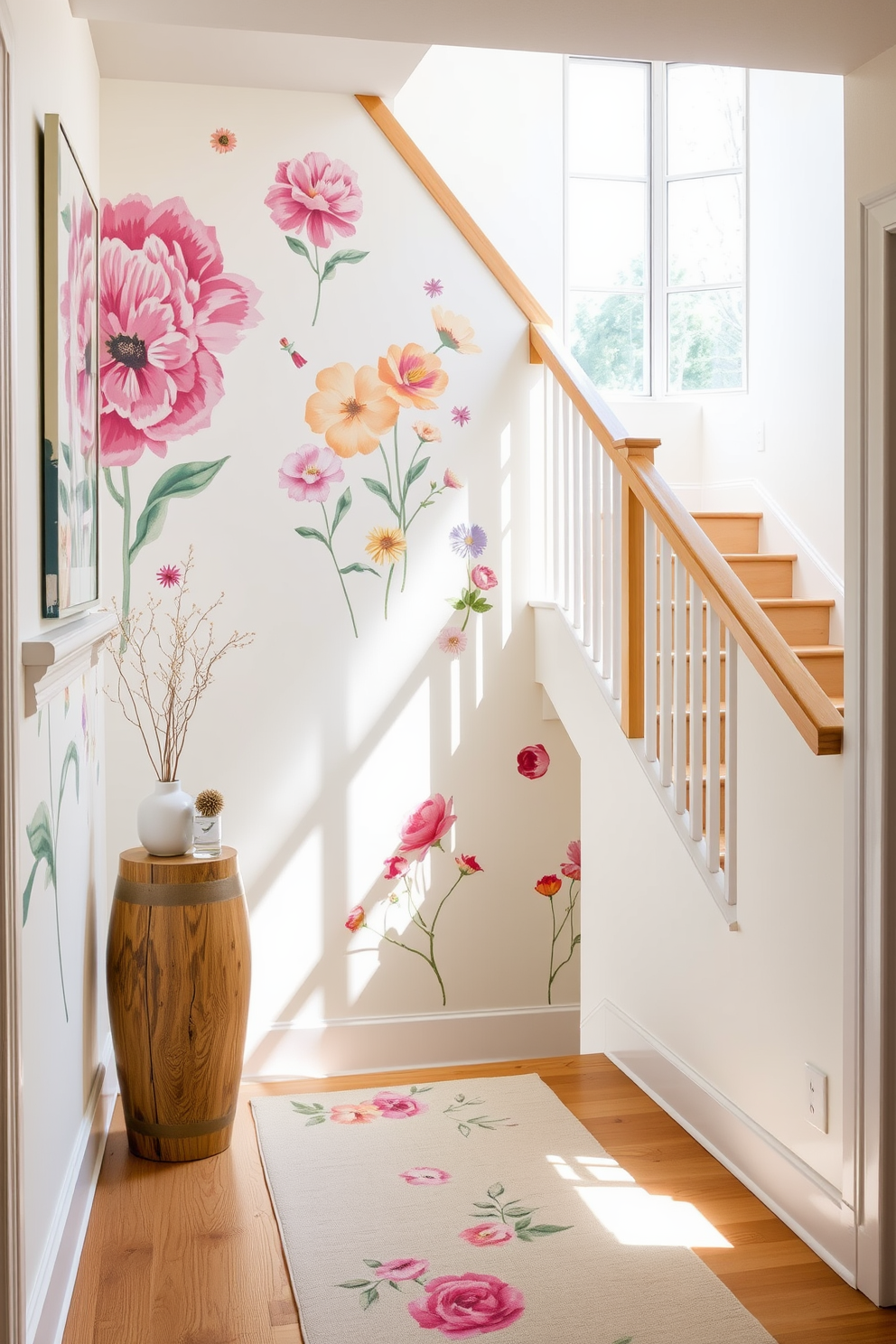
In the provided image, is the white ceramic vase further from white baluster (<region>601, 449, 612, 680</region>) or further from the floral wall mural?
white baluster (<region>601, 449, 612, 680</region>)

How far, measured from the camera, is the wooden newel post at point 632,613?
10.6ft

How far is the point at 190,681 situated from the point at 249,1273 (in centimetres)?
171

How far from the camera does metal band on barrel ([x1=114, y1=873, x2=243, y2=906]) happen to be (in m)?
2.89

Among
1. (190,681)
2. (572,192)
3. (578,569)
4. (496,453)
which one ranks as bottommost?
(190,681)

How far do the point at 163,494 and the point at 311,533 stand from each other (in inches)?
17.2

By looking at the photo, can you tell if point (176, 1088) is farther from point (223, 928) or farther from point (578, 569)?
point (578, 569)

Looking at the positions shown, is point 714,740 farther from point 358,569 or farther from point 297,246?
point 297,246

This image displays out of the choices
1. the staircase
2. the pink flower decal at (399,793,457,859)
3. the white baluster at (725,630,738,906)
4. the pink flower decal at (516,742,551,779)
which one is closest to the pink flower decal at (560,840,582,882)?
the pink flower decal at (516,742,551,779)

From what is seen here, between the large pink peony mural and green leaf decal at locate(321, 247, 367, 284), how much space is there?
218mm

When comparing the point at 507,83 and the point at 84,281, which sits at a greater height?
the point at 507,83

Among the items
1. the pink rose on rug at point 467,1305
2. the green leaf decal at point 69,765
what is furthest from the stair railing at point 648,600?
the green leaf decal at point 69,765

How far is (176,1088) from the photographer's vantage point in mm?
2887

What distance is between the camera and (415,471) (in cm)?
377

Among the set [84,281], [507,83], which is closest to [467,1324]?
[84,281]
